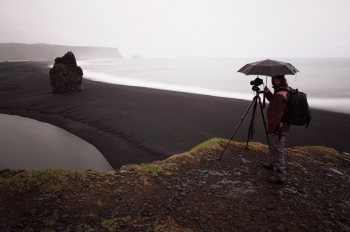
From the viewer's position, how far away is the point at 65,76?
64.6ft

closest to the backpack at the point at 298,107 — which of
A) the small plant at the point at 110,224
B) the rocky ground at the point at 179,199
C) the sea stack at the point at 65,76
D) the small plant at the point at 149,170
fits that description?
the rocky ground at the point at 179,199

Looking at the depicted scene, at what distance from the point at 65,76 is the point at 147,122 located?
13323 millimetres

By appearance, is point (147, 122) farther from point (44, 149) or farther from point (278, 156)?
point (278, 156)

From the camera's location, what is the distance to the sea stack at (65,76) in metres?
19.1

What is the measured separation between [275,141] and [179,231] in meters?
3.20

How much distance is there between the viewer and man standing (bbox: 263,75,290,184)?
451 centimetres

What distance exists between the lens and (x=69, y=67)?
19969 millimetres

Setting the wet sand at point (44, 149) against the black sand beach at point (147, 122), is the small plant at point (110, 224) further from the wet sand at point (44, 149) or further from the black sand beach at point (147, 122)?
the black sand beach at point (147, 122)

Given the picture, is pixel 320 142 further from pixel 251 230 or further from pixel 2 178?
pixel 2 178

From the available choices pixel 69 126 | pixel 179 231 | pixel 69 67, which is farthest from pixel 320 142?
pixel 69 67

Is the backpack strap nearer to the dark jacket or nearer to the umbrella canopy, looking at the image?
the dark jacket

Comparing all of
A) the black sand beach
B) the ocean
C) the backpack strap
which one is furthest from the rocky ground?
the black sand beach

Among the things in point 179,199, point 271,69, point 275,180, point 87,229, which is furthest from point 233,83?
point 87,229

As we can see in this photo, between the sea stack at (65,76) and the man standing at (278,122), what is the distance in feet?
65.3
